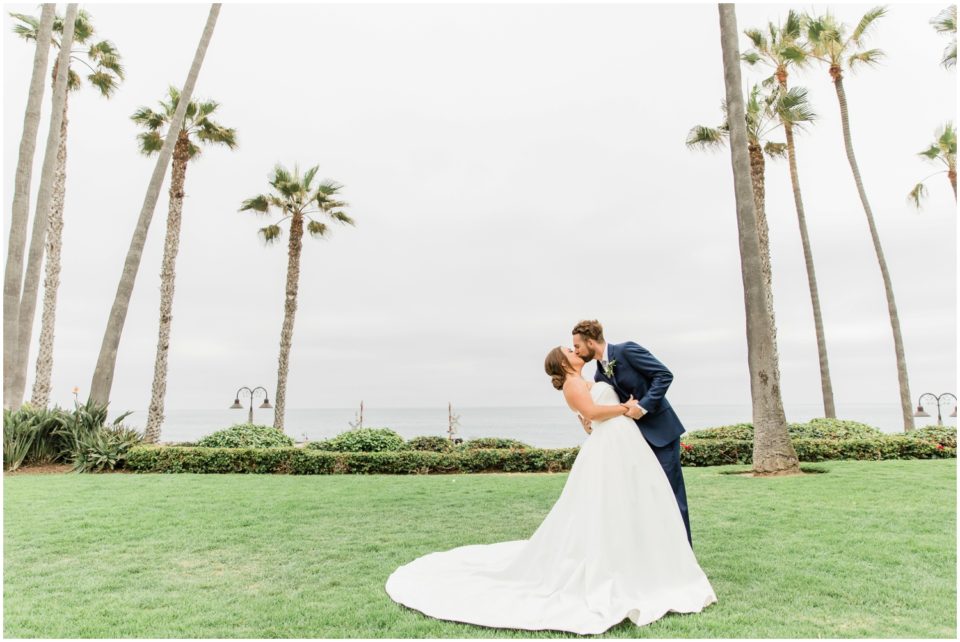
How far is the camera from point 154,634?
431cm

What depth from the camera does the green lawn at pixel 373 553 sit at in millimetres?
4453

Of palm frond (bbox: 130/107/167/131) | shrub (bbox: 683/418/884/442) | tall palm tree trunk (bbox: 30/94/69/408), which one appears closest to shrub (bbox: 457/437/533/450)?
shrub (bbox: 683/418/884/442)

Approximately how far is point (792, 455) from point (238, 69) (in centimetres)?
2092

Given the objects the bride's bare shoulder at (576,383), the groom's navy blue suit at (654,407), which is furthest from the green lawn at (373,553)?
the bride's bare shoulder at (576,383)

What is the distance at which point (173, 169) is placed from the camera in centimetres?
2192

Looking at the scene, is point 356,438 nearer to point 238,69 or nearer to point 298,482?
point 298,482

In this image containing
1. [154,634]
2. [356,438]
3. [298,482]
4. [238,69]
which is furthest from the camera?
[238,69]

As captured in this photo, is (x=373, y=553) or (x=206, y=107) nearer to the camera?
(x=373, y=553)

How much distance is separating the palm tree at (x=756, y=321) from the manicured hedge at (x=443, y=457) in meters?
3.24

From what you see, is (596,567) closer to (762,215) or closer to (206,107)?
(762,215)

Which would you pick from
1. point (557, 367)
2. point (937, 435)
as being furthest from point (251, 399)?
point (937, 435)

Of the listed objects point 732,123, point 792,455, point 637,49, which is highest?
point 637,49

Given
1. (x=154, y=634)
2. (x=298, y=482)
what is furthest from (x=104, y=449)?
(x=154, y=634)

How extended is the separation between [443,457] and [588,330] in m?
10.5
